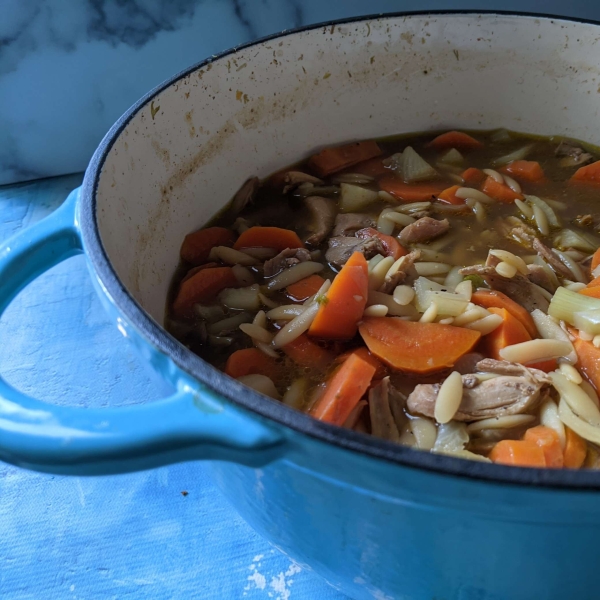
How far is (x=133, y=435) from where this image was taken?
2.13ft

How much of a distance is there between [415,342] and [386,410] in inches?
6.8

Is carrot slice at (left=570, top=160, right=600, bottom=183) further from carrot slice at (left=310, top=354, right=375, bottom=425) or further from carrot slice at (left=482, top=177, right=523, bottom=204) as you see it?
carrot slice at (left=310, top=354, right=375, bottom=425)

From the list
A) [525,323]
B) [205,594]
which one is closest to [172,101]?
[525,323]

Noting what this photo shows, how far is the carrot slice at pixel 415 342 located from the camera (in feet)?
3.81

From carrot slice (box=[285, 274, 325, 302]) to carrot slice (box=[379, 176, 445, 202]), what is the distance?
0.42m

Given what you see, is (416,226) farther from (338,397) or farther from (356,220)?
(338,397)

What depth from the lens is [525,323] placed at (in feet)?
4.12

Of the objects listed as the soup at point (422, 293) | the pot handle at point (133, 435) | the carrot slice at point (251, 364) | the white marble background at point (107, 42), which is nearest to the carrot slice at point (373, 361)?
the soup at point (422, 293)

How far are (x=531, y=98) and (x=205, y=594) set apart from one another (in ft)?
5.07

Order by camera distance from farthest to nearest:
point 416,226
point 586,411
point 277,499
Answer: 1. point 416,226
2. point 586,411
3. point 277,499

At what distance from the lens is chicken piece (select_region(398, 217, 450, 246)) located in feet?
4.97

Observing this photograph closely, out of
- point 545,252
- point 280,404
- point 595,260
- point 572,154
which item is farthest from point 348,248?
point 280,404

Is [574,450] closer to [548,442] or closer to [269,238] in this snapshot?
[548,442]

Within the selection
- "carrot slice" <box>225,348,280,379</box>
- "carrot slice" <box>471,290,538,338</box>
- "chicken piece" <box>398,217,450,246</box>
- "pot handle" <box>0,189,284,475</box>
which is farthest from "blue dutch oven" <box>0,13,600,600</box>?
"carrot slice" <box>471,290,538,338</box>
